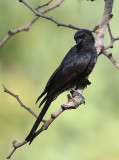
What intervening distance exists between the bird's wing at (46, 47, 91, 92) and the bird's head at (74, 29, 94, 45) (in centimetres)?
16

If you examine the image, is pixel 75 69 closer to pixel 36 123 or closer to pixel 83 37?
pixel 83 37

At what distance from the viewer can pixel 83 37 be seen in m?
5.77

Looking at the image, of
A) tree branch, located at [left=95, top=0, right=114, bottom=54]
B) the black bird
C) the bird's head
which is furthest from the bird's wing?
tree branch, located at [left=95, top=0, right=114, bottom=54]

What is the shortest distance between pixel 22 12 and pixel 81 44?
12.4 ft

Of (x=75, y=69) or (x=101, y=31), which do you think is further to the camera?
(x=75, y=69)

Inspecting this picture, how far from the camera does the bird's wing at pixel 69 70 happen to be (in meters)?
5.54

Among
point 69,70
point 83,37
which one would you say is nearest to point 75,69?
point 69,70

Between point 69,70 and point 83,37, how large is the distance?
41 centimetres

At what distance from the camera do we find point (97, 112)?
8.43 meters

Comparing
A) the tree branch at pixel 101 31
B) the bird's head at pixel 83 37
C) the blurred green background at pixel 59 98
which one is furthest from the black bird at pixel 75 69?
the blurred green background at pixel 59 98

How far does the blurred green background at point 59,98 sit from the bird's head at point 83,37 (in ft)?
7.65

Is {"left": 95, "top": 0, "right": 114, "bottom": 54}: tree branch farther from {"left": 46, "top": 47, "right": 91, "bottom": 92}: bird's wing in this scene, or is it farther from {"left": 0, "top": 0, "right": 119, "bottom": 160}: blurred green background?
{"left": 0, "top": 0, "right": 119, "bottom": 160}: blurred green background

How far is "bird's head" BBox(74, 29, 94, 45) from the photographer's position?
5.66 m

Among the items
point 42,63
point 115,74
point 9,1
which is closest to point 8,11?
point 9,1
